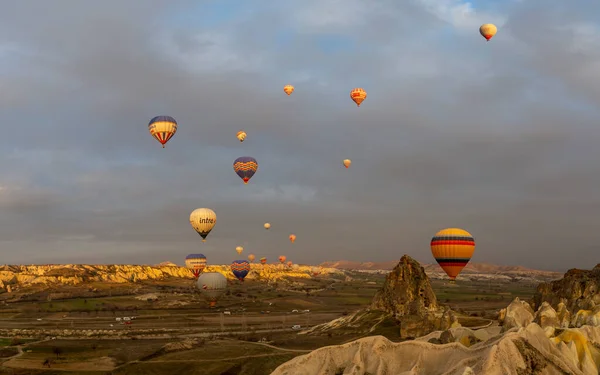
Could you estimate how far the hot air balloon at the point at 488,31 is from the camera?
367 ft

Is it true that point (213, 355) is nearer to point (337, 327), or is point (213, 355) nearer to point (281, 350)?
point (281, 350)

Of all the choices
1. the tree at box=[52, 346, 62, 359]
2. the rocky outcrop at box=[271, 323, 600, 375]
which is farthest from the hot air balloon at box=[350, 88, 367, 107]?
the rocky outcrop at box=[271, 323, 600, 375]

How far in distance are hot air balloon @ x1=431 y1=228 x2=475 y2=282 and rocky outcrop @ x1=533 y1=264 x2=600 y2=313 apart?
703 inches

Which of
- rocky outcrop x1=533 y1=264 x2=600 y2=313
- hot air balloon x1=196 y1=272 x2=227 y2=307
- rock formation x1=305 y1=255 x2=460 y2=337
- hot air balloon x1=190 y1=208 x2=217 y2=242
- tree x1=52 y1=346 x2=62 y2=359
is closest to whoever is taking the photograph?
rocky outcrop x1=533 y1=264 x2=600 y2=313

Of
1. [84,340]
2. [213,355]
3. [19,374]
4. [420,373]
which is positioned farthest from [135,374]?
[420,373]

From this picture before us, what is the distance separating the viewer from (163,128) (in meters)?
122

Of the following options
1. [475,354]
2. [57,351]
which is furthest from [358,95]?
[475,354]

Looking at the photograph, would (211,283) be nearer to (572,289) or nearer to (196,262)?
(196,262)

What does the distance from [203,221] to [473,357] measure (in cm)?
11665

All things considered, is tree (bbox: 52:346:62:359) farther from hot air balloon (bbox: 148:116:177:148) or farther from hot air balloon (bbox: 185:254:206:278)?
hot air balloon (bbox: 185:254:206:278)

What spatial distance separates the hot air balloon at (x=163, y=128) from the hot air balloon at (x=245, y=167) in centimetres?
2792

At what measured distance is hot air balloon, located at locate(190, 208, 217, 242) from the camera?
139000 millimetres

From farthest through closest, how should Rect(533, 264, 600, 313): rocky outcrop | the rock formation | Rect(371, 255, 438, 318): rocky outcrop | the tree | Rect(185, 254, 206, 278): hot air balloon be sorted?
Rect(185, 254, 206, 278): hot air balloon
Rect(371, 255, 438, 318): rocky outcrop
the tree
the rock formation
Rect(533, 264, 600, 313): rocky outcrop

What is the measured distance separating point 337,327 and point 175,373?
1903 inches
